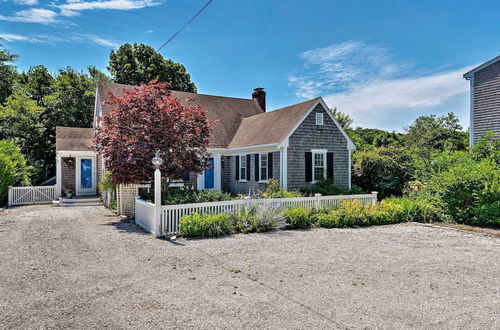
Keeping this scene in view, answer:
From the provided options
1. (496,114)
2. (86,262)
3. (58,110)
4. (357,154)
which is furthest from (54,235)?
(58,110)

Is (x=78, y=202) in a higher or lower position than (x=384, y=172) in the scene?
lower

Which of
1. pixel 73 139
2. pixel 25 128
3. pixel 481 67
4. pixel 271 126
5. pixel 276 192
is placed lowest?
pixel 276 192

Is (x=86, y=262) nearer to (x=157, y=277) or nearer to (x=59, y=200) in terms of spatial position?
(x=157, y=277)

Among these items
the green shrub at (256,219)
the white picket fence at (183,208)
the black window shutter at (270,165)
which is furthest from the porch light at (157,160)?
the black window shutter at (270,165)

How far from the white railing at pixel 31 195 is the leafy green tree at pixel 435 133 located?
85.4 feet

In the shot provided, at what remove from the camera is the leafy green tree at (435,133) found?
32.2 m

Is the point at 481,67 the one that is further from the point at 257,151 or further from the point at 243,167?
the point at 243,167

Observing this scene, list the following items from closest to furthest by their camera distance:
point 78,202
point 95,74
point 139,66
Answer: point 78,202, point 139,66, point 95,74

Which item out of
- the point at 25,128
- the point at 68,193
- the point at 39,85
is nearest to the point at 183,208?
the point at 68,193

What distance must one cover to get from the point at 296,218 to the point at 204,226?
319 cm

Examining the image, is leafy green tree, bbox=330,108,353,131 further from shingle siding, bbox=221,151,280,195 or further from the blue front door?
the blue front door

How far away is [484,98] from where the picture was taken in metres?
15.5

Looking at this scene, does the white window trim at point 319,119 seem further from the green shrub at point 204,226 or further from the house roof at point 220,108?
the green shrub at point 204,226

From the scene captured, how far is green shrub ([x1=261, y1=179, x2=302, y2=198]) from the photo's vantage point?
44.1 ft
